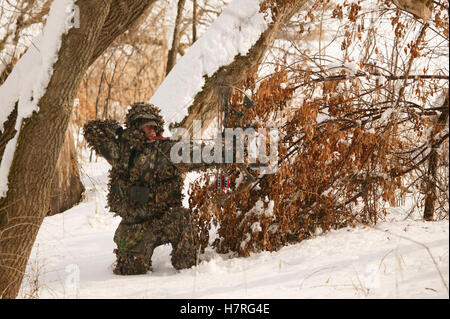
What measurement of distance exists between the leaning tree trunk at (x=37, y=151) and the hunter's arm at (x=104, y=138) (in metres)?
0.67

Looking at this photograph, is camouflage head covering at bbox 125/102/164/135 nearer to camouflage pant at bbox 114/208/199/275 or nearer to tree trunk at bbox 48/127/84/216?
camouflage pant at bbox 114/208/199/275

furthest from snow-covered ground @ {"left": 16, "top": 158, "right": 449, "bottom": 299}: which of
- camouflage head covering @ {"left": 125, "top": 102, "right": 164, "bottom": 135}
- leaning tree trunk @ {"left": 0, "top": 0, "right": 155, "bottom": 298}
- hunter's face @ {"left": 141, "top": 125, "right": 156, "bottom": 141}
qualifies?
camouflage head covering @ {"left": 125, "top": 102, "right": 164, "bottom": 135}

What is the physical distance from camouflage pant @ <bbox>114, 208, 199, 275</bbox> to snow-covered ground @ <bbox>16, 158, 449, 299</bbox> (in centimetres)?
12

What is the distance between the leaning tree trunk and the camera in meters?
3.08

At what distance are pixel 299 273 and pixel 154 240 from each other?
1.45m

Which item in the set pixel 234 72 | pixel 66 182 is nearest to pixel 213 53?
pixel 234 72

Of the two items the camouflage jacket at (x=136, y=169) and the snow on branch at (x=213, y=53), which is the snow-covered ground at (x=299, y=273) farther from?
the snow on branch at (x=213, y=53)

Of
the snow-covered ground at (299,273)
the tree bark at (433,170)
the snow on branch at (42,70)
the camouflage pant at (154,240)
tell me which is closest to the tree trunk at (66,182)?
the snow-covered ground at (299,273)
